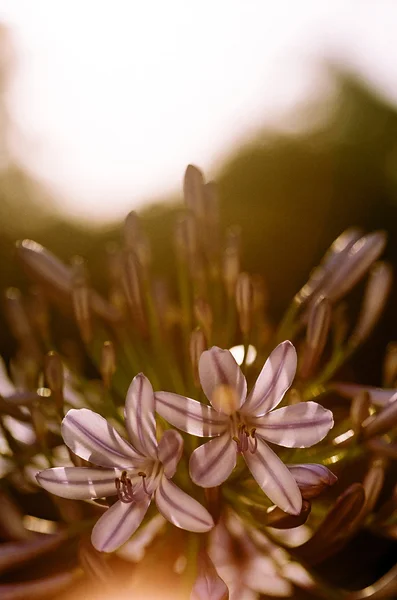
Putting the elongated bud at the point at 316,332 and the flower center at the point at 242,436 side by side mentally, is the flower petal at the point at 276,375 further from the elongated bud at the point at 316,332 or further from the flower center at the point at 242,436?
the elongated bud at the point at 316,332

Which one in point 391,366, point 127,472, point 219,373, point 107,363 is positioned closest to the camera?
point 219,373

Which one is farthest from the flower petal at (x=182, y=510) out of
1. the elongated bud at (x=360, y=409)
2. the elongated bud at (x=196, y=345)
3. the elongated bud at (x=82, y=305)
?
the elongated bud at (x=82, y=305)

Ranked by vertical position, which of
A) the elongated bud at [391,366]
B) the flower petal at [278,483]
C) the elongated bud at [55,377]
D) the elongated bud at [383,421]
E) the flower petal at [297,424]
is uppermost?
the elongated bud at [55,377]

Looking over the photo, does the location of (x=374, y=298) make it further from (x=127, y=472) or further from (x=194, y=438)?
(x=127, y=472)

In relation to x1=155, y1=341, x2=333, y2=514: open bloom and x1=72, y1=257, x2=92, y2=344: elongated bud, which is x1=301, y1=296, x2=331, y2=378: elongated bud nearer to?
x1=155, y1=341, x2=333, y2=514: open bloom

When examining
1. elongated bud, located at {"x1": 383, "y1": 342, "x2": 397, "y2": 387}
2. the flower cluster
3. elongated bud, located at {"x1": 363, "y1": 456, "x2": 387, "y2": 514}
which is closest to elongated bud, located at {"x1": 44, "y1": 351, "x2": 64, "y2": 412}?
the flower cluster

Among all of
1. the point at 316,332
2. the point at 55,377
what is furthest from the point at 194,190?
the point at 55,377
